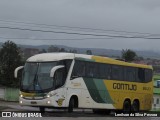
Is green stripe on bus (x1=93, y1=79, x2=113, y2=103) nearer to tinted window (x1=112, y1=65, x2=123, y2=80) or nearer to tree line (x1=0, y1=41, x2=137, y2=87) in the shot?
tinted window (x1=112, y1=65, x2=123, y2=80)

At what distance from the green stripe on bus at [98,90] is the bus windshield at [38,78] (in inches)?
116

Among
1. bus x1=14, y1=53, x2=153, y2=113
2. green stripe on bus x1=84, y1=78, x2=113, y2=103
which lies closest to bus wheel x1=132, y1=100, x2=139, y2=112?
bus x1=14, y1=53, x2=153, y2=113

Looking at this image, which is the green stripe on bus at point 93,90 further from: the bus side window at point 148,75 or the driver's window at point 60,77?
the bus side window at point 148,75

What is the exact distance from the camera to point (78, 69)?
26.8m

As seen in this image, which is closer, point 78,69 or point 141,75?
point 78,69

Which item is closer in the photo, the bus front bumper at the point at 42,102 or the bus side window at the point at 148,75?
the bus front bumper at the point at 42,102

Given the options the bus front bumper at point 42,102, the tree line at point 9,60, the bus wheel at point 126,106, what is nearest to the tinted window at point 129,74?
the bus wheel at point 126,106

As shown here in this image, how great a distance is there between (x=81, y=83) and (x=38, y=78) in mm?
2942

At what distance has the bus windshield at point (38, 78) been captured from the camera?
25000mm

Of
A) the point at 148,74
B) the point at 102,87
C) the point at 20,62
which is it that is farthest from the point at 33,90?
the point at 20,62

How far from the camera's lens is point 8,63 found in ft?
261

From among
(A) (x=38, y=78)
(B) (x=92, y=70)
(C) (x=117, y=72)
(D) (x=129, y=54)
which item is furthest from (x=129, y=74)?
(D) (x=129, y=54)

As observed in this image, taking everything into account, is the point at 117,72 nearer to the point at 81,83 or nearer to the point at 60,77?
the point at 81,83

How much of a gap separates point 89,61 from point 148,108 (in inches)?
324
